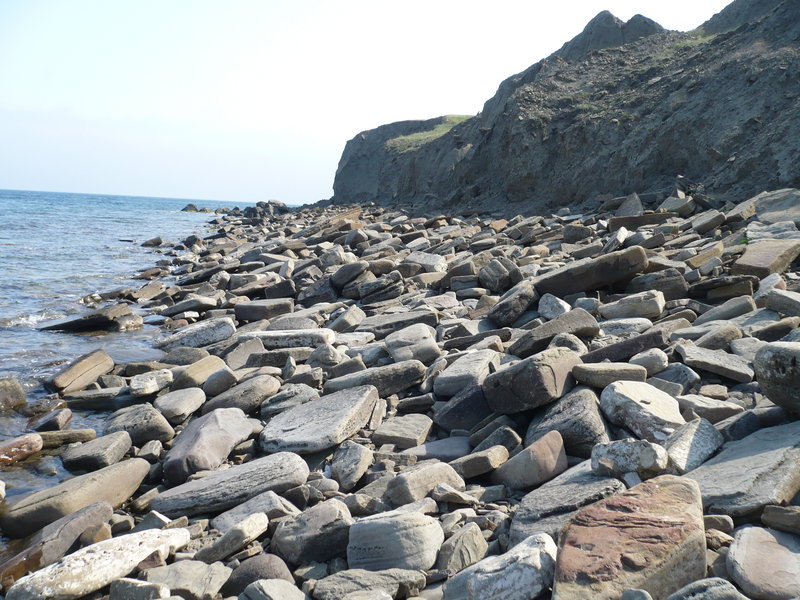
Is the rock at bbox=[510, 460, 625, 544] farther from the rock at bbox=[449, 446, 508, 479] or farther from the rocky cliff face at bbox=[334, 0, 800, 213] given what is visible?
the rocky cliff face at bbox=[334, 0, 800, 213]

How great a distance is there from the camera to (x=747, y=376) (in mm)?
3350

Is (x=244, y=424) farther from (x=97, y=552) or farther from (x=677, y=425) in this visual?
(x=677, y=425)

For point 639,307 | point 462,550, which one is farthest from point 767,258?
point 462,550

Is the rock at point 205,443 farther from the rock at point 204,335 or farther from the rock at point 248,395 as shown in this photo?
the rock at point 204,335

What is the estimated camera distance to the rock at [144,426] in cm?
428

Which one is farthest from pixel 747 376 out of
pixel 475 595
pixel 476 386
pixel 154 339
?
pixel 154 339

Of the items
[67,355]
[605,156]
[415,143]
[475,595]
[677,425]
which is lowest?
[67,355]

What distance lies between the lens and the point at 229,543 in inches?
105

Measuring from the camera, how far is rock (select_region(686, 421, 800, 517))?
212 cm

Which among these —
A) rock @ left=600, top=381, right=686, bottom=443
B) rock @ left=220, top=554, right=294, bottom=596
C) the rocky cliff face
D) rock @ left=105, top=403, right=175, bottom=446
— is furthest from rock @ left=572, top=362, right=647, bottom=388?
the rocky cliff face

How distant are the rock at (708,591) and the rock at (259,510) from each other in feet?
5.71

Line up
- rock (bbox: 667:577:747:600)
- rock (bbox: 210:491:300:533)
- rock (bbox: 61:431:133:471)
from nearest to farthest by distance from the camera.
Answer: rock (bbox: 667:577:747:600) < rock (bbox: 210:491:300:533) < rock (bbox: 61:431:133:471)

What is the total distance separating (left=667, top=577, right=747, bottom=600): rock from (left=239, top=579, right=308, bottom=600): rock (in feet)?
4.11

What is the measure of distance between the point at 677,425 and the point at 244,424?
2596mm
